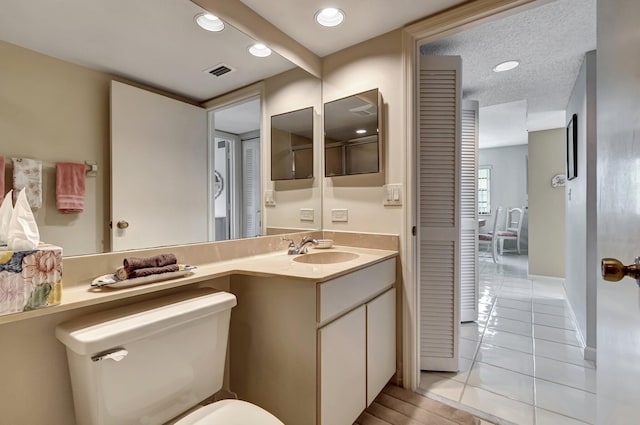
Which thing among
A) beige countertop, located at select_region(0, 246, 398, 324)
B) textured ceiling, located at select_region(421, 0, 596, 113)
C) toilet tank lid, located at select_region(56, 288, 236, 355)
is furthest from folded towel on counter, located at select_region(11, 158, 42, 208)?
textured ceiling, located at select_region(421, 0, 596, 113)

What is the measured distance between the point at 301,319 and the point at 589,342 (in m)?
2.27

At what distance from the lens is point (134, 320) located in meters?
0.93

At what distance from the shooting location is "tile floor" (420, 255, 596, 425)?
1558mm

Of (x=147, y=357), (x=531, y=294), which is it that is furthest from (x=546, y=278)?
(x=147, y=357)

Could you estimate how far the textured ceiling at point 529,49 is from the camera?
178cm

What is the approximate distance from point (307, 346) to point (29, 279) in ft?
3.01

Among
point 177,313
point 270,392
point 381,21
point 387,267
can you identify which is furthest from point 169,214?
point 381,21

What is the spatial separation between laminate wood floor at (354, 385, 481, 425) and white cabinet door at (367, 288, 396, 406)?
3.7 inches

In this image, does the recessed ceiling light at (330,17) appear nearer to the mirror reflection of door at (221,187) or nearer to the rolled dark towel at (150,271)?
the mirror reflection of door at (221,187)

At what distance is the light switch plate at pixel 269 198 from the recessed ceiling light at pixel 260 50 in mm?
805

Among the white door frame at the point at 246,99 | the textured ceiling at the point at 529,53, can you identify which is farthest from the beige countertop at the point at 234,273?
the textured ceiling at the point at 529,53

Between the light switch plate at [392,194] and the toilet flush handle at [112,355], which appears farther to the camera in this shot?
the light switch plate at [392,194]

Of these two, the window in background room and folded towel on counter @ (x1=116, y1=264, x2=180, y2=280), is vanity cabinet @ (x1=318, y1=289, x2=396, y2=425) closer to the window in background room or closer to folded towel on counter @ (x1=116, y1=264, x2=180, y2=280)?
folded towel on counter @ (x1=116, y1=264, x2=180, y2=280)

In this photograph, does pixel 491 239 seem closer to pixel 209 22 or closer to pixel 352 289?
pixel 352 289
